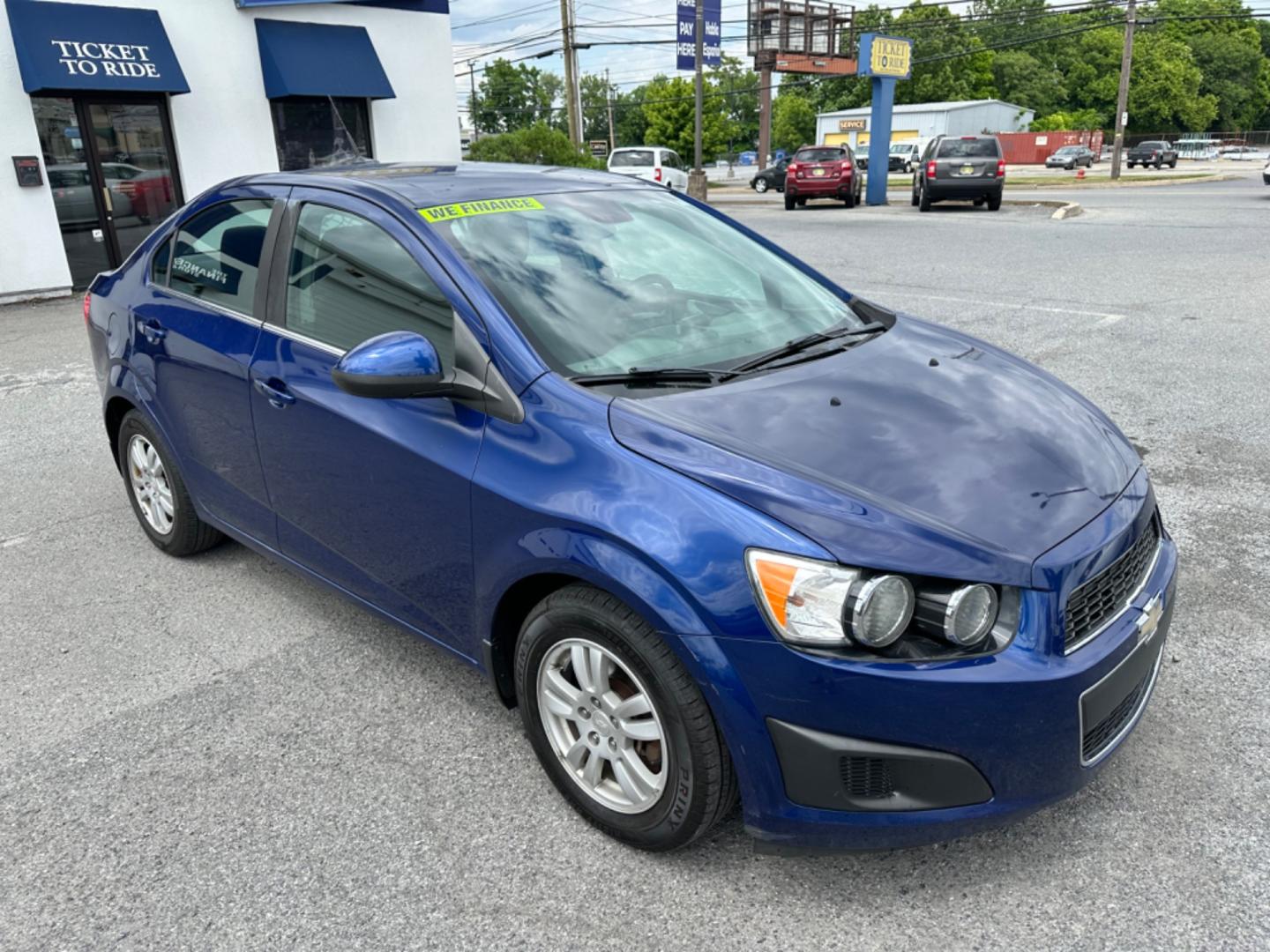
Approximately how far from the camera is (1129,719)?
2412 mm

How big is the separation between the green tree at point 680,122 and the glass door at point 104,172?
219 feet

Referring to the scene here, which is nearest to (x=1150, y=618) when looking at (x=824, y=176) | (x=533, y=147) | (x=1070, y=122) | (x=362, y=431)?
(x=362, y=431)

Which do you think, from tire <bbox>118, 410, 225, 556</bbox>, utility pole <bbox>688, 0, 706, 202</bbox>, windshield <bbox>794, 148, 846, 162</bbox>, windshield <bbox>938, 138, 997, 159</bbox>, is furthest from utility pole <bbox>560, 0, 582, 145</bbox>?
tire <bbox>118, 410, 225, 556</bbox>

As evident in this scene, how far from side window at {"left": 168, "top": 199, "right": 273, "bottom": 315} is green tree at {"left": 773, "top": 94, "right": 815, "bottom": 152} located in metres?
95.1

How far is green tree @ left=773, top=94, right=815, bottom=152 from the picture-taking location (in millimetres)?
93938

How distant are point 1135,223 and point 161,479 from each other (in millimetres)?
18131

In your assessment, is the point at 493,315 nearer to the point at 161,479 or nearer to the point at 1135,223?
the point at 161,479

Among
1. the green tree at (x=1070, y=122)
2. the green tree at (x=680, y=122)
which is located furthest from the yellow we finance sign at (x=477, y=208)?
the green tree at (x=1070, y=122)

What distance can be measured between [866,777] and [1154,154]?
2533 inches

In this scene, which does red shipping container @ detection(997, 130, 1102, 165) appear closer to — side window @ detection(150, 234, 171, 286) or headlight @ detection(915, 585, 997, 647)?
side window @ detection(150, 234, 171, 286)

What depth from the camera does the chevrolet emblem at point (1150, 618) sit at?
2.33m

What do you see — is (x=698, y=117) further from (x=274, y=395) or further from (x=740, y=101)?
(x=740, y=101)

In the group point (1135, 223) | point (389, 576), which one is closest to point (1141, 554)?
point (389, 576)

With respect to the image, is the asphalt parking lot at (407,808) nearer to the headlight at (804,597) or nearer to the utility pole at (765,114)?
the headlight at (804,597)
